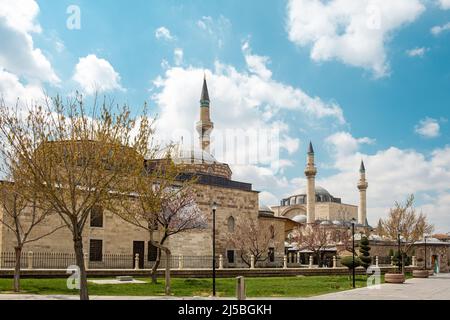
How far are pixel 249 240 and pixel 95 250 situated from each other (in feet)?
39.7

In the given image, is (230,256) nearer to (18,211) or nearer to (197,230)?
(197,230)

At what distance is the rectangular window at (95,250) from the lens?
2958 cm

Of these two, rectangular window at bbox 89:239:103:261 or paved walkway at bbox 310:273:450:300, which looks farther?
rectangular window at bbox 89:239:103:261

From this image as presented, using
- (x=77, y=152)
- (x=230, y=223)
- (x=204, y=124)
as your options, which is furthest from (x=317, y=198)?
(x=77, y=152)

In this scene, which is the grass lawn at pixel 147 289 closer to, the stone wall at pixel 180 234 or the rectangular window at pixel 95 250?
the stone wall at pixel 180 234

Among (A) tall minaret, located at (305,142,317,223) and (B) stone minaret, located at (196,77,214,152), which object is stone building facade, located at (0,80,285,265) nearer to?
(B) stone minaret, located at (196,77,214,152)

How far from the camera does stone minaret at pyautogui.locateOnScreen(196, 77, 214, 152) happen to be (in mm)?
53750

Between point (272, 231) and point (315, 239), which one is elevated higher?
point (272, 231)

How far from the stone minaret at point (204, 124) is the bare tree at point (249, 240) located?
49.5ft

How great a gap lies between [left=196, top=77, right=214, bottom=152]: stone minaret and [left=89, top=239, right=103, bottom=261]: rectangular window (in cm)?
2492

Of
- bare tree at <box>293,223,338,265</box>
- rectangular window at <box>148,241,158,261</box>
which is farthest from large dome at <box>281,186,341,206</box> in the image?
rectangular window at <box>148,241,158,261</box>

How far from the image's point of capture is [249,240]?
37531 mm
